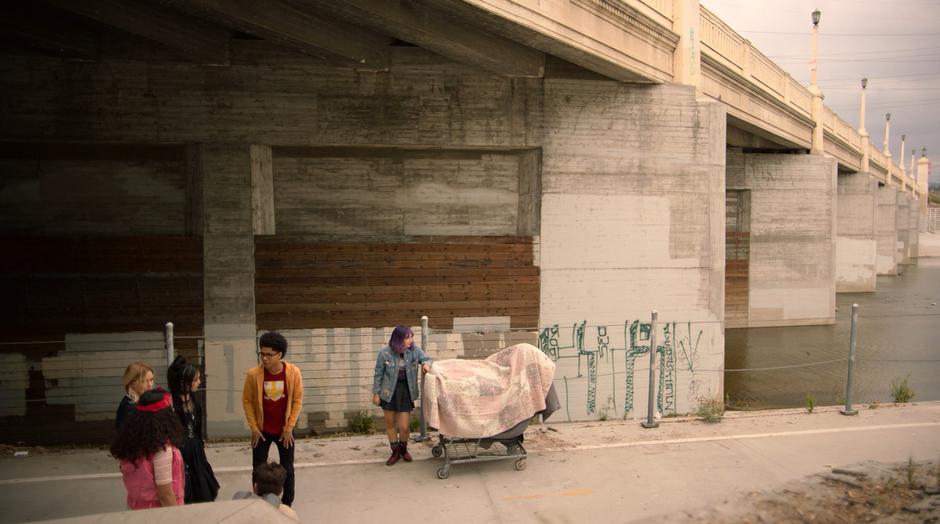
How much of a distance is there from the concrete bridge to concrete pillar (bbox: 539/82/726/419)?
0.12 feet

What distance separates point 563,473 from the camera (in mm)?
6594

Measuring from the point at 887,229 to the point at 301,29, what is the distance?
160 ft

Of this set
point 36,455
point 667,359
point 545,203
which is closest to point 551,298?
point 545,203

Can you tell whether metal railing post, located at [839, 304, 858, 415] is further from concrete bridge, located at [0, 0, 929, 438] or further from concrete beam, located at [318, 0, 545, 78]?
concrete beam, located at [318, 0, 545, 78]

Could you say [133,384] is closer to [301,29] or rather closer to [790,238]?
[301,29]

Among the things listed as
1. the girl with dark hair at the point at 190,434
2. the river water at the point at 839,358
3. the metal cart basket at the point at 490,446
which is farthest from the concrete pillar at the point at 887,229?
the girl with dark hair at the point at 190,434

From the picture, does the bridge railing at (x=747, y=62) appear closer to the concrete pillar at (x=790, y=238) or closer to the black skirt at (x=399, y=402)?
the concrete pillar at (x=790, y=238)

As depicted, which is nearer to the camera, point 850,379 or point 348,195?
point 850,379

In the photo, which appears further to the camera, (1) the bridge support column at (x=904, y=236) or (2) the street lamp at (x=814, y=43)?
(1) the bridge support column at (x=904, y=236)

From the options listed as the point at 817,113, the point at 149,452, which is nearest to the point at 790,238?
the point at 817,113

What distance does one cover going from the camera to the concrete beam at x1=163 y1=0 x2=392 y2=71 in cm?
784

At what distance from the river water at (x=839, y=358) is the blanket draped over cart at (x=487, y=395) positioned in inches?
232

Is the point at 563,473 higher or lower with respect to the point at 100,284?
lower

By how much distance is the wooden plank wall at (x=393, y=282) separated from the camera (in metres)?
9.70
